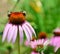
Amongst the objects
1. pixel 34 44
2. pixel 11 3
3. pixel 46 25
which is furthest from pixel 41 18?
pixel 34 44

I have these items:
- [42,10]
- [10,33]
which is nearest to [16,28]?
[10,33]

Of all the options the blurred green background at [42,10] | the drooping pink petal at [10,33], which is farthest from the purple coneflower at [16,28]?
the blurred green background at [42,10]

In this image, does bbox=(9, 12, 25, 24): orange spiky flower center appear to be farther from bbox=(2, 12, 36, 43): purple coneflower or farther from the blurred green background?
the blurred green background

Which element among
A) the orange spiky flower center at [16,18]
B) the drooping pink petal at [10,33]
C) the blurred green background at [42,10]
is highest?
the orange spiky flower center at [16,18]

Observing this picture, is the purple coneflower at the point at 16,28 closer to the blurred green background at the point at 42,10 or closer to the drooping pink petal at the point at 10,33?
the drooping pink petal at the point at 10,33

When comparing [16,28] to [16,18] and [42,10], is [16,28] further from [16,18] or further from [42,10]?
[42,10]

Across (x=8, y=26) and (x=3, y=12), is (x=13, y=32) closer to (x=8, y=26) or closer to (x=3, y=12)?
(x=8, y=26)

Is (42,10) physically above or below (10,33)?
below

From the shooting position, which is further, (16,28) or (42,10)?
(42,10)

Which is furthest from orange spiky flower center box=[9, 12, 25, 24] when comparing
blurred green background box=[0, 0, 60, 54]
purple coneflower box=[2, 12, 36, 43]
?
blurred green background box=[0, 0, 60, 54]
